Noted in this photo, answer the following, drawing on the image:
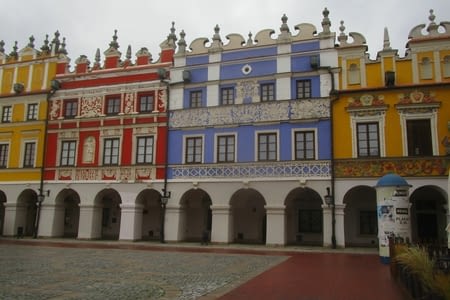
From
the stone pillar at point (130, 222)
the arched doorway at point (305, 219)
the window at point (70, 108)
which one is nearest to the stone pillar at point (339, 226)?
the arched doorway at point (305, 219)

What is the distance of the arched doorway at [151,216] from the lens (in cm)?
2727

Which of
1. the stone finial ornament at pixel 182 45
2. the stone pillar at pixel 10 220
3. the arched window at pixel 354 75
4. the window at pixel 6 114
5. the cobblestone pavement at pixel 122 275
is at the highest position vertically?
the stone finial ornament at pixel 182 45

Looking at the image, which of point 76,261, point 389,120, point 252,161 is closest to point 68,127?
point 252,161

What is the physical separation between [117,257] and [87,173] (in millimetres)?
11685

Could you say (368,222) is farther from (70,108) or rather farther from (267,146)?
(70,108)

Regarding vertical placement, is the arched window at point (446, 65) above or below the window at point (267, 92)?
above

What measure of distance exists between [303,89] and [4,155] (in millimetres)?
20327

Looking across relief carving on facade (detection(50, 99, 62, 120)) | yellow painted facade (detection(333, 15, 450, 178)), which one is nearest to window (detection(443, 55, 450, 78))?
yellow painted facade (detection(333, 15, 450, 178))

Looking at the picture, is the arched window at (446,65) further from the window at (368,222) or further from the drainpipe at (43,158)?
the drainpipe at (43,158)

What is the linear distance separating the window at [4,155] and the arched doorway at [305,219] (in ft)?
62.5

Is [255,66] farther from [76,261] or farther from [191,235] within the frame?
[76,261]

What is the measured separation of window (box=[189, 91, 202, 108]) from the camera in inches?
1011

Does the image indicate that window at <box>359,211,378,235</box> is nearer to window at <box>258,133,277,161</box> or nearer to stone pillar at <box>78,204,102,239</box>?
window at <box>258,133,277,161</box>

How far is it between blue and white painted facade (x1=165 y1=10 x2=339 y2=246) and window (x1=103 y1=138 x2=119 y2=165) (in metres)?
3.72
